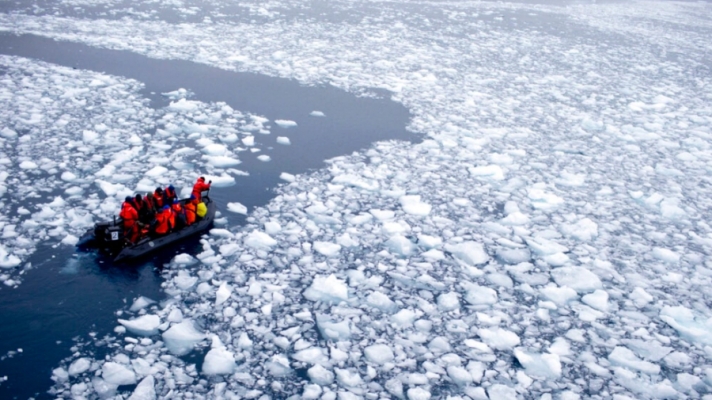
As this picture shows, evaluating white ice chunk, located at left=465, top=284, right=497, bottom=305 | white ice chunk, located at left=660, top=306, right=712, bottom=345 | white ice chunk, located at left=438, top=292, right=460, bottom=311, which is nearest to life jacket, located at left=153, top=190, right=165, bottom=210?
white ice chunk, located at left=438, top=292, right=460, bottom=311

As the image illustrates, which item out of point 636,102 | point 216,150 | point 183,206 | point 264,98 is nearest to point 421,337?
point 183,206

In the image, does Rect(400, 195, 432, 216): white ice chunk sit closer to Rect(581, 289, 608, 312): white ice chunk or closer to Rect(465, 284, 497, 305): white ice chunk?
Rect(465, 284, 497, 305): white ice chunk

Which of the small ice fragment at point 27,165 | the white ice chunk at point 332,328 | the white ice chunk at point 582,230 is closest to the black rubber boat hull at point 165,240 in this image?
the white ice chunk at point 332,328

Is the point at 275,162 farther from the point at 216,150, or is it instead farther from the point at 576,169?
the point at 576,169

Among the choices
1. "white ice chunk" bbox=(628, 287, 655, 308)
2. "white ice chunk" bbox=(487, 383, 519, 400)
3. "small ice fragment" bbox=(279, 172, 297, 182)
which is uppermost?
"small ice fragment" bbox=(279, 172, 297, 182)

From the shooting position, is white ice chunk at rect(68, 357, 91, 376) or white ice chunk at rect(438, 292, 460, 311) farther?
white ice chunk at rect(438, 292, 460, 311)

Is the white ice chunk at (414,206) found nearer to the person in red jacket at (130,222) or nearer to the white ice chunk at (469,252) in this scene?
A: the white ice chunk at (469,252)

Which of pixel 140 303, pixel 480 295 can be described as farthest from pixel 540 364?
pixel 140 303

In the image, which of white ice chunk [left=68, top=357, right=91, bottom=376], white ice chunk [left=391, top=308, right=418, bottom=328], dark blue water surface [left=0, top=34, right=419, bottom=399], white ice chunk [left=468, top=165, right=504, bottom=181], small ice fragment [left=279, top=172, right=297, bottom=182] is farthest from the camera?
white ice chunk [left=468, top=165, right=504, bottom=181]
